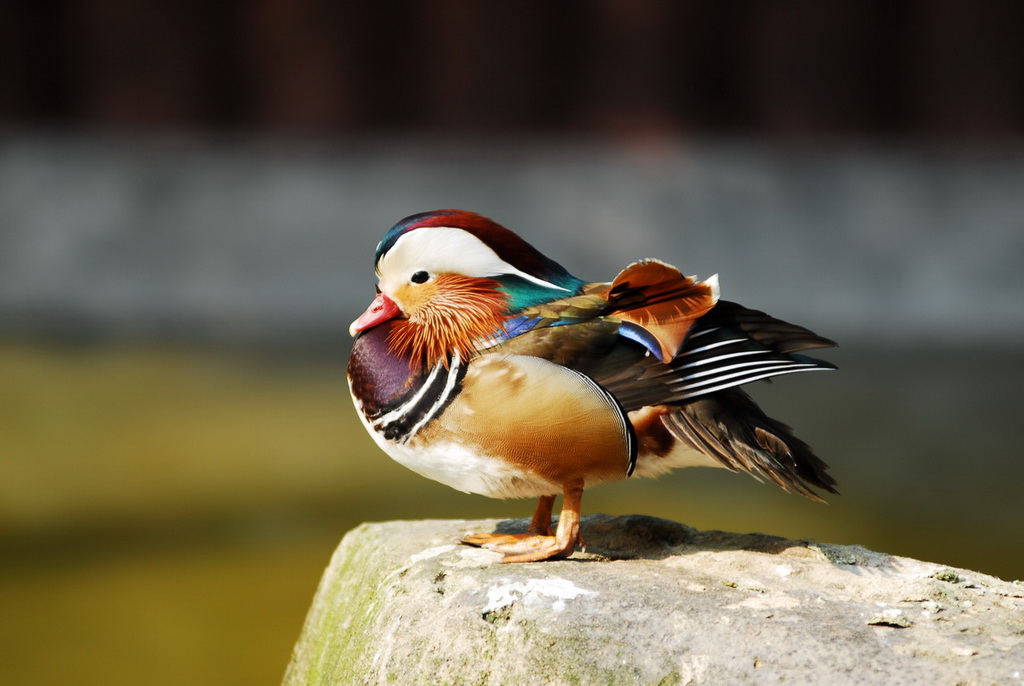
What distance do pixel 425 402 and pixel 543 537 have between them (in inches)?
9.9

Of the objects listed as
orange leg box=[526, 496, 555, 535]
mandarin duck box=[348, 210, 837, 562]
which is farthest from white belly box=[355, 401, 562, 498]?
orange leg box=[526, 496, 555, 535]

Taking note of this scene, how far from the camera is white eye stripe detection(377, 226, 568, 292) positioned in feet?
4.81

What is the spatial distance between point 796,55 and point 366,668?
138 inches

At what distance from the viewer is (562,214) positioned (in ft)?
14.5

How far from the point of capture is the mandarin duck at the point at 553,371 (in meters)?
1.41

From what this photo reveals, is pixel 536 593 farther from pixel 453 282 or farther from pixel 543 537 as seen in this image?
pixel 453 282

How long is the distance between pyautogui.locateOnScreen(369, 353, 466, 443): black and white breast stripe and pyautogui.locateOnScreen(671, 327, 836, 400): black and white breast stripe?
0.26 meters

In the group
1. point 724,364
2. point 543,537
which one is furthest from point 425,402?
point 724,364

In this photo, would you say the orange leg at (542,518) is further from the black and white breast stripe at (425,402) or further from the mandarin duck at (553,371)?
the black and white breast stripe at (425,402)

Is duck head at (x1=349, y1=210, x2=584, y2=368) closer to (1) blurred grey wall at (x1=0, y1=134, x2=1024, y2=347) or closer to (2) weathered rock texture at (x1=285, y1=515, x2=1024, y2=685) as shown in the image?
(2) weathered rock texture at (x1=285, y1=515, x2=1024, y2=685)

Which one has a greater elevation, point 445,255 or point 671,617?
point 445,255

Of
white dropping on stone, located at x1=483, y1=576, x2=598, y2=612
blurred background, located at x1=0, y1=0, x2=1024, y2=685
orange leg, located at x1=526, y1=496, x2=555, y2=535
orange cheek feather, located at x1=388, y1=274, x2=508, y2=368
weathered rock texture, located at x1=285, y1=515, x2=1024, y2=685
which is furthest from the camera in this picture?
blurred background, located at x1=0, y1=0, x2=1024, y2=685

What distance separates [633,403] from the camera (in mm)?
1419

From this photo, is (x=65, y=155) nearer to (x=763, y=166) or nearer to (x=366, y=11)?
(x=366, y=11)
